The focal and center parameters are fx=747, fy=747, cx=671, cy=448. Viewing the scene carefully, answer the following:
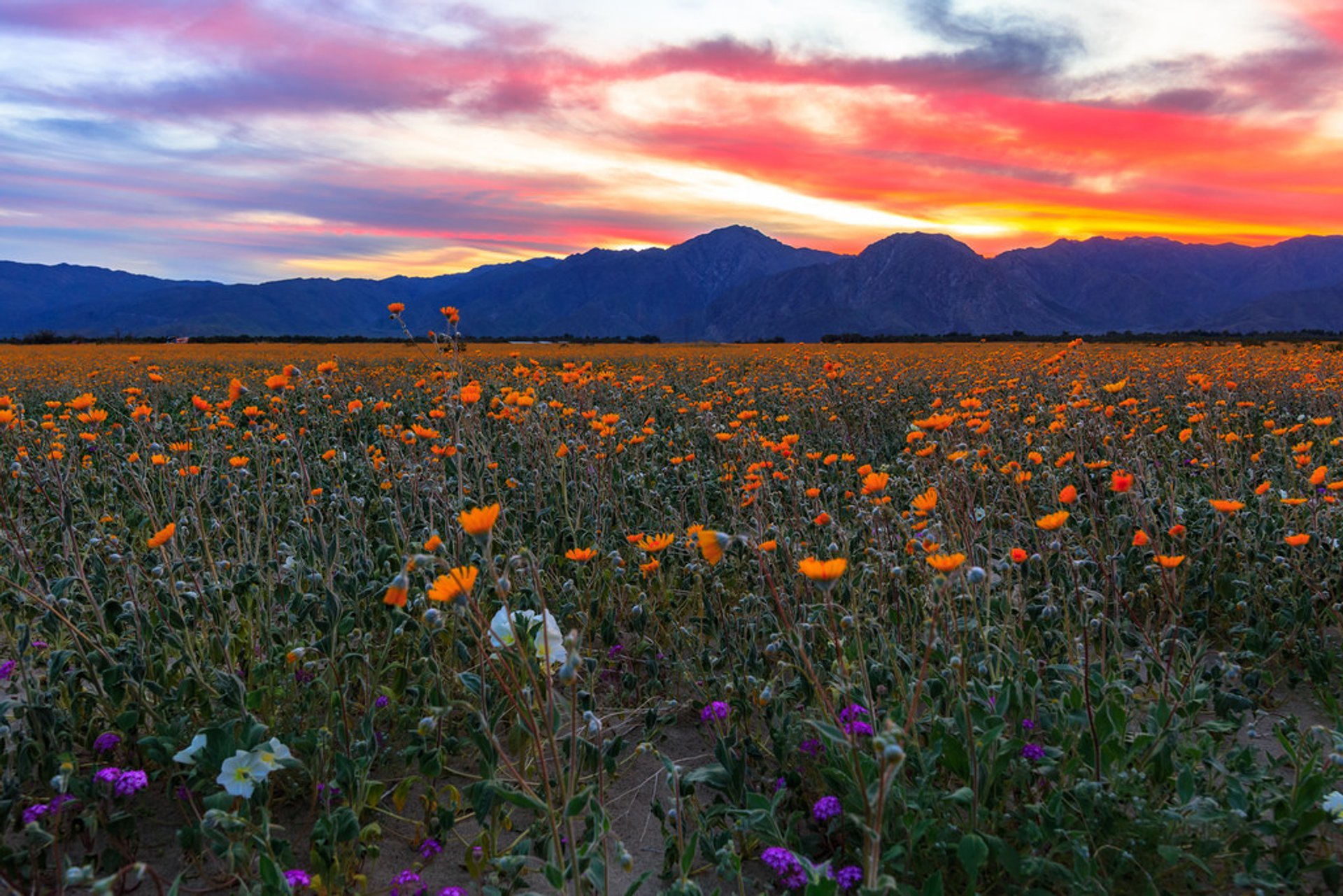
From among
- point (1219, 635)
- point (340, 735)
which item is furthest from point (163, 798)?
point (1219, 635)

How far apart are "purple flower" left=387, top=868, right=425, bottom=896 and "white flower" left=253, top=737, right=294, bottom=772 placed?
1.63 feet

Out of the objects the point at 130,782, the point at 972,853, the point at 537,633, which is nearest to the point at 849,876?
the point at 972,853

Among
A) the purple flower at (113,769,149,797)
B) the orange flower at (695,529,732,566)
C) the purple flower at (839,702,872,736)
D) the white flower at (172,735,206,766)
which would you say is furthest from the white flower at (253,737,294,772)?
the purple flower at (839,702,872,736)

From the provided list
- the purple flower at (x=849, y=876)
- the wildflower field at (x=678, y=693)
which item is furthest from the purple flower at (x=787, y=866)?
the purple flower at (x=849, y=876)

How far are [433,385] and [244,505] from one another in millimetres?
6572

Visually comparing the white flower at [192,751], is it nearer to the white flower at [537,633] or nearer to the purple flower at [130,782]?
the purple flower at [130,782]

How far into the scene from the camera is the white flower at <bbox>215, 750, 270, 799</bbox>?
2119 millimetres

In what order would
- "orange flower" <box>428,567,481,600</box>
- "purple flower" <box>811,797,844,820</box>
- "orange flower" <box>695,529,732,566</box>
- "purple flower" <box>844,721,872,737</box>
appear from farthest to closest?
"purple flower" <box>844,721,872,737</box>
"purple flower" <box>811,797,844,820</box>
"orange flower" <box>695,529,732,566</box>
"orange flower" <box>428,567,481,600</box>

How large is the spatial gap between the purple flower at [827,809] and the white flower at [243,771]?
66.0 inches

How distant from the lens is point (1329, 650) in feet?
11.4

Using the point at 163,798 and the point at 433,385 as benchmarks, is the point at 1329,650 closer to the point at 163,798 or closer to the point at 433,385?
the point at 163,798

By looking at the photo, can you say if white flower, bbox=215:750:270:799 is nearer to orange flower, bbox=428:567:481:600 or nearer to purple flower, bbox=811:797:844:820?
orange flower, bbox=428:567:481:600

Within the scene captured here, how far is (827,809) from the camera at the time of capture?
2.43 m

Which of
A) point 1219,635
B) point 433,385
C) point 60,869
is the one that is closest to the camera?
point 60,869
